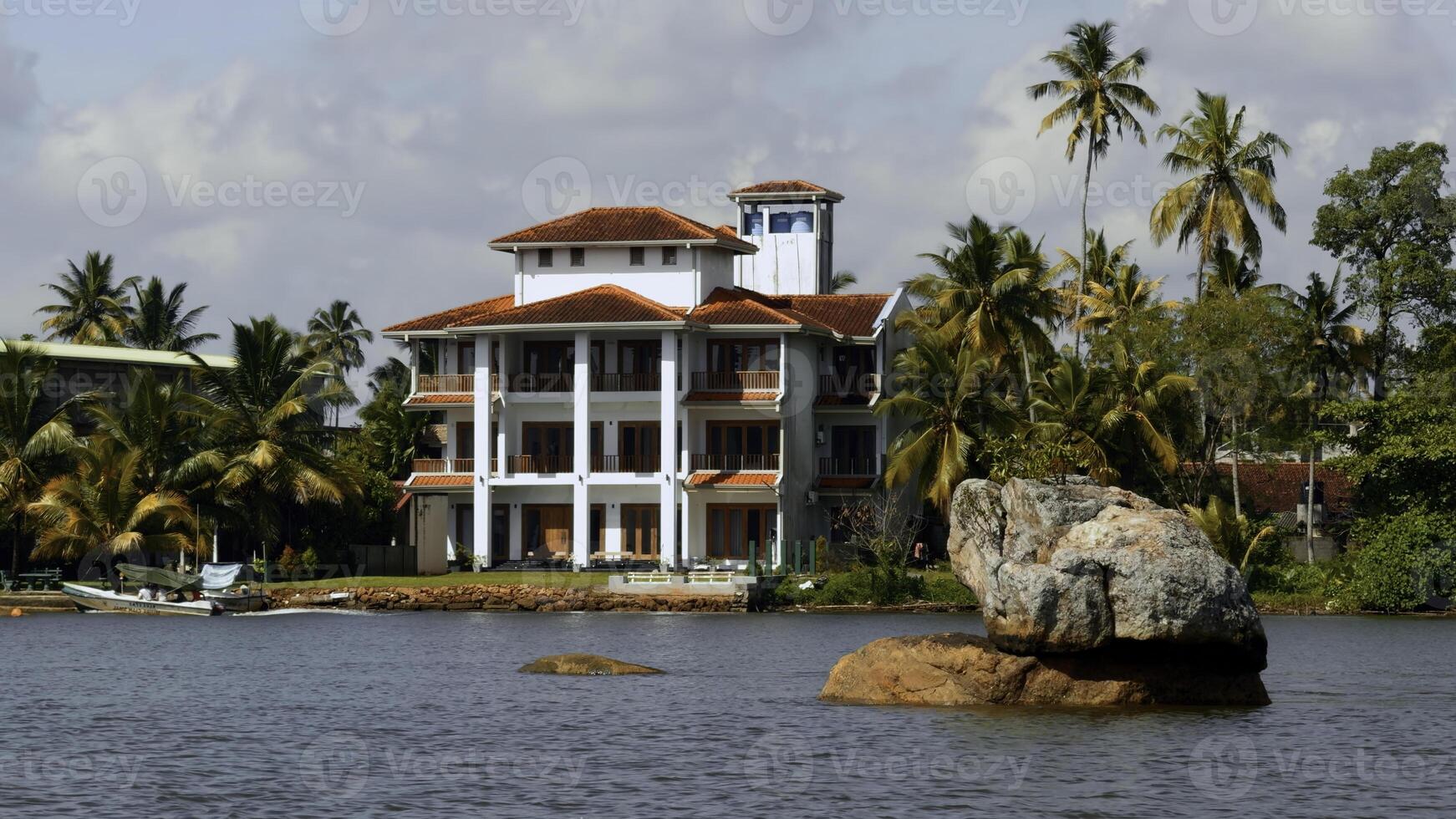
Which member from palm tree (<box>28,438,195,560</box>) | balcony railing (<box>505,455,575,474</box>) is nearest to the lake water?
palm tree (<box>28,438,195,560</box>)

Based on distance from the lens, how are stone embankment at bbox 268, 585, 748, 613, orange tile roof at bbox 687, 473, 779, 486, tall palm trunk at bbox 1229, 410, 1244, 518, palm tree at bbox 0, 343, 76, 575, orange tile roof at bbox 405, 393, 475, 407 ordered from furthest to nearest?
orange tile roof at bbox 405, 393, 475, 407
orange tile roof at bbox 687, 473, 779, 486
palm tree at bbox 0, 343, 76, 575
tall palm trunk at bbox 1229, 410, 1244, 518
stone embankment at bbox 268, 585, 748, 613

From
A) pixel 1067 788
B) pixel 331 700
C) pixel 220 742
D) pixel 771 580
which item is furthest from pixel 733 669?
pixel 771 580

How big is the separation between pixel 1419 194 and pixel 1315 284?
430cm

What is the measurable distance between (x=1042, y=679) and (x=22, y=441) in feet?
140

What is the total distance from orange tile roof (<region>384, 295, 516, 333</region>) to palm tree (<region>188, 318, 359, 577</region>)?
447 centimetres

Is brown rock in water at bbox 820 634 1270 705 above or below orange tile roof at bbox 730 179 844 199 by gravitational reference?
below

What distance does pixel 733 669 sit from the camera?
1502 inches

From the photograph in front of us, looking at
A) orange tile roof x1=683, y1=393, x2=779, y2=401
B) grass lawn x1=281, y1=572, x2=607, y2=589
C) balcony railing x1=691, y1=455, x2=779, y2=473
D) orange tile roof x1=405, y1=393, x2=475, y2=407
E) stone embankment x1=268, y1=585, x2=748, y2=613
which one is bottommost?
stone embankment x1=268, y1=585, x2=748, y2=613

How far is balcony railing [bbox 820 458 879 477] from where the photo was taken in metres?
66.8

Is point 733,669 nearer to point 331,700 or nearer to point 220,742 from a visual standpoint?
point 331,700

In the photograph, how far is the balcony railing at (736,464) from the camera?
2499 inches

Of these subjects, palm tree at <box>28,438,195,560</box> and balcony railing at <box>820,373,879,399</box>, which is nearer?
palm tree at <box>28,438,195,560</box>

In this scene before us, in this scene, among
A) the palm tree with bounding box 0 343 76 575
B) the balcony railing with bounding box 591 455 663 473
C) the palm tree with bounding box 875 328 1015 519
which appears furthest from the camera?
the balcony railing with bounding box 591 455 663 473

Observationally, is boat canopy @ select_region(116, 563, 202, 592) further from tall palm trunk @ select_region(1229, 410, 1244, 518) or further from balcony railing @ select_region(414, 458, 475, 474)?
tall palm trunk @ select_region(1229, 410, 1244, 518)
